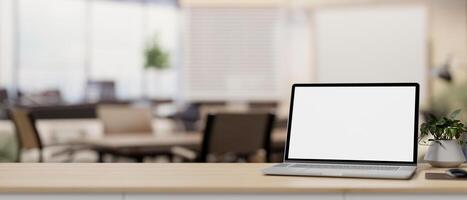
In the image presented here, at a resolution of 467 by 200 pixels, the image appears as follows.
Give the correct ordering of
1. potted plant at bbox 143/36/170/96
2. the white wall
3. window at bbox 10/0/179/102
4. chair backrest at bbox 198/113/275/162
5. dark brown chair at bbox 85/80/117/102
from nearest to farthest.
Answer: chair backrest at bbox 198/113/275/162 → the white wall → window at bbox 10/0/179/102 → dark brown chair at bbox 85/80/117/102 → potted plant at bbox 143/36/170/96

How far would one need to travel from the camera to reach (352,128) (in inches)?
103

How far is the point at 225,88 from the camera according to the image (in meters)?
9.54

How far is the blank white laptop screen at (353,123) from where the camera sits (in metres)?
2.54

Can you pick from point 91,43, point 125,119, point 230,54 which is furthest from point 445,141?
point 91,43

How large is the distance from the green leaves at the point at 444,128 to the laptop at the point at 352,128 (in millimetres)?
Result: 163

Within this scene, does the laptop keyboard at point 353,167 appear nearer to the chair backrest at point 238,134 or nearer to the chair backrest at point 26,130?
the chair backrest at point 238,134

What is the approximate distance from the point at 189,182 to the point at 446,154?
0.95 m

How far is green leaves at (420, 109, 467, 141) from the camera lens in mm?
2641

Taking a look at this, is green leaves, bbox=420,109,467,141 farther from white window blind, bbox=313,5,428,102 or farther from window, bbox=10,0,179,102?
window, bbox=10,0,179,102

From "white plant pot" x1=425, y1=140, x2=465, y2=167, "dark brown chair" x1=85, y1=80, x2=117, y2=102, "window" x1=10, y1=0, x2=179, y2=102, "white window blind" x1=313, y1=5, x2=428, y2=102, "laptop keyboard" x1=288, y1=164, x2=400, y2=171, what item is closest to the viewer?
"laptop keyboard" x1=288, y1=164, x2=400, y2=171

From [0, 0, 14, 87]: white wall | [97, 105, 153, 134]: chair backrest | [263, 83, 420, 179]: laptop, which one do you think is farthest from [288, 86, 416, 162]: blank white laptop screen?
[0, 0, 14, 87]: white wall

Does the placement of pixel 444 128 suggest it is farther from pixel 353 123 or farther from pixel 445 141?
pixel 353 123

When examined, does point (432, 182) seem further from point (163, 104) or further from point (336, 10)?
point (163, 104)

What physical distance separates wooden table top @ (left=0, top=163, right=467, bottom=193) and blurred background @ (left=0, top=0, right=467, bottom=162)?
9.64ft
